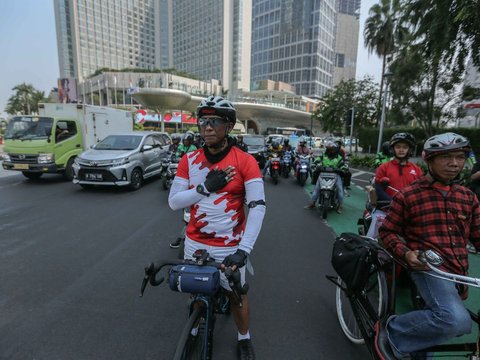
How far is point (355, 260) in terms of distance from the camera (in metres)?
2.22

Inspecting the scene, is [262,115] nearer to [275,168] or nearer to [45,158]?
[275,168]

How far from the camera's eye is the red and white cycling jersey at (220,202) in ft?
6.34

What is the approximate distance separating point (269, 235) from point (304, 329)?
2.57 m

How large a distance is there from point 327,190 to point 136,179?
18.9 ft

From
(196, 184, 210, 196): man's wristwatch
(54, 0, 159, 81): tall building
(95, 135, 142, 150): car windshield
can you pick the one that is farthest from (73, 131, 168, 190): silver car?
(54, 0, 159, 81): tall building

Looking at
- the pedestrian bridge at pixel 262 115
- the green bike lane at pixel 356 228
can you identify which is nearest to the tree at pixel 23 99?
the pedestrian bridge at pixel 262 115

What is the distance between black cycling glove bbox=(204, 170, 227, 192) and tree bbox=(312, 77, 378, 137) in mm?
25174

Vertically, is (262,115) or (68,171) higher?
(262,115)

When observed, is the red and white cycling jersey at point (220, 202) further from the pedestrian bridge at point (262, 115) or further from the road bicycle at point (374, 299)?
the pedestrian bridge at point (262, 115)

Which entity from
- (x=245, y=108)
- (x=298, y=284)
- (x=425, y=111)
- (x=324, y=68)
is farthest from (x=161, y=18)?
(x=298, y=284)

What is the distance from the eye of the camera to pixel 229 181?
1.85 m

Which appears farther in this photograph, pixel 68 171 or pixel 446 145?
pixel 68 171

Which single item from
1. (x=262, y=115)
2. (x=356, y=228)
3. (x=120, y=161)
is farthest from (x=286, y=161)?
(x=262, y=115)

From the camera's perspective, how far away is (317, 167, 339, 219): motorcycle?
6.29m
